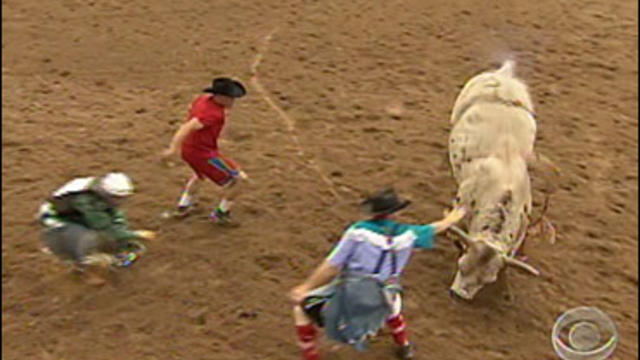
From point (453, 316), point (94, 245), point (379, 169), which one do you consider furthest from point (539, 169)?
point (94, 245)

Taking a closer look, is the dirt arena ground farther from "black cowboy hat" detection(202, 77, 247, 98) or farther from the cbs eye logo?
"black cowboy hat" detection(202, 77, 247, 98)

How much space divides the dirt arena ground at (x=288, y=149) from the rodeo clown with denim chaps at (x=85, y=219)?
0.44 meters

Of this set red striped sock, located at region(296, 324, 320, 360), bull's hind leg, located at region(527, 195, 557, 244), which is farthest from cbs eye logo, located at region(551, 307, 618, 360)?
red striped sock, located at region(296, 324, 320, 360)

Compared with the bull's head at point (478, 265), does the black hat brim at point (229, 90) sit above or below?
above

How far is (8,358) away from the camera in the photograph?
532cm

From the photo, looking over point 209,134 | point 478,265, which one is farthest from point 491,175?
point 209,134

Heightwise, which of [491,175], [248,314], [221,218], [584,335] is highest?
[491,175]

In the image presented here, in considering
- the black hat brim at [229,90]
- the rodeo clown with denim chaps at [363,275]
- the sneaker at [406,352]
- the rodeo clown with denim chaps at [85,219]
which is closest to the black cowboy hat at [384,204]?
the rodeo clown with denim chaps at [363,275]

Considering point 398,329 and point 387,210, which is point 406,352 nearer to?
point 398,329

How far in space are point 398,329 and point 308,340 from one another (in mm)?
662

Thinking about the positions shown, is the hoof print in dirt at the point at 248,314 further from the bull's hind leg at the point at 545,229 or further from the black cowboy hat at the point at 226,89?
the bull's hind leg at the point at 545,229

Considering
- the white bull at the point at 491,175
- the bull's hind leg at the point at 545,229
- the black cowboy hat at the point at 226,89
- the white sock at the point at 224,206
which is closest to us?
the white bull at the point at 491,175

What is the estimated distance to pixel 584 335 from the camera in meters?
5.78

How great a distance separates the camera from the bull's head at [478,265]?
17.9 feet
